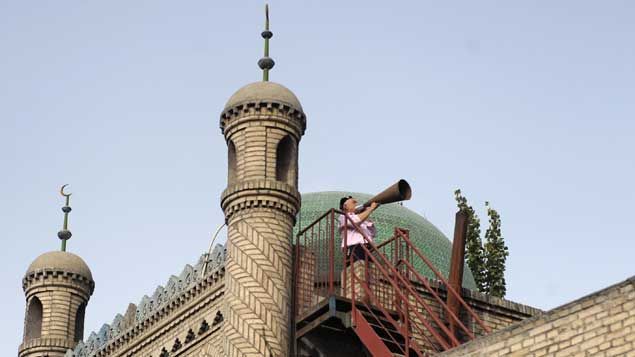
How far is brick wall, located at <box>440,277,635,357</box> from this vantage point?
55.6 ft

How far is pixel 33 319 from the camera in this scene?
3259cm

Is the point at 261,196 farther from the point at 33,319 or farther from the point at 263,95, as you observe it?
the point at 33,319

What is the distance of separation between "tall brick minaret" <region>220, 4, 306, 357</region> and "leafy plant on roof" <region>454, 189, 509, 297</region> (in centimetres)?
912

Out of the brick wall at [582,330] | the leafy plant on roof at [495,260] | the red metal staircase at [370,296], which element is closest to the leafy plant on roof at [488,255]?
the leafy plant on roof at [495,260]

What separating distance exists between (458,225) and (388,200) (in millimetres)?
1562

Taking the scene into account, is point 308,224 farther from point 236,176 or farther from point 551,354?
point 551,354

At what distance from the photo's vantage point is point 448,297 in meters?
23.6

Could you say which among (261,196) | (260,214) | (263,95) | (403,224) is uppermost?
(263,95)

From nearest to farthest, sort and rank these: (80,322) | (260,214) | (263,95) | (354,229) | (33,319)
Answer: (354,229) → (260,214) → (263,95) → (33,319) → (80,322)

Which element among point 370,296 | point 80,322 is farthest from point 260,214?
point 80,322

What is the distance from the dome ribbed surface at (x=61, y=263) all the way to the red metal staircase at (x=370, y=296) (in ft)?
27.7

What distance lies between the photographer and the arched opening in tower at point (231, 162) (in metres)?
25.0

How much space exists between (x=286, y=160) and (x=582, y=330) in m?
8.76

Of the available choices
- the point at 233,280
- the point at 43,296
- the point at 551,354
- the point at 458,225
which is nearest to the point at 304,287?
the point at 233,280
